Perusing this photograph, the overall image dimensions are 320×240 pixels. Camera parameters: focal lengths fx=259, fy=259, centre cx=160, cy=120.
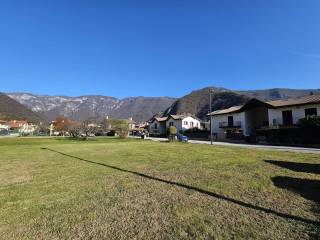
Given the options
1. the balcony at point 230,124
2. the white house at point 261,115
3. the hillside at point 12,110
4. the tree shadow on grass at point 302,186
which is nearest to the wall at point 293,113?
the white house at point 261,115

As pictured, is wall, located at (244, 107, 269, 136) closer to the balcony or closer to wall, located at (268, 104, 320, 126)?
the balcony

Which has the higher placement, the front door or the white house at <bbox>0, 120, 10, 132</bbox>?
the white house at <bbox>0, 120, 10, 132</bbox>

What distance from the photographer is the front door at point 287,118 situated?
3894 cm

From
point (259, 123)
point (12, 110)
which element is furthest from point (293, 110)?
point (12, 110)

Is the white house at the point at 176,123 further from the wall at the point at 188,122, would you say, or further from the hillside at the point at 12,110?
the hillside at the point at 12,110

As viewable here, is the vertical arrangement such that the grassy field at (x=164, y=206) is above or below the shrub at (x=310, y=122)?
below

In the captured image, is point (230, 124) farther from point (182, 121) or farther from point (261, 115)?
point (182, 121)

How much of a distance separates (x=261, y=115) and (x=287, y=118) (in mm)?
9895

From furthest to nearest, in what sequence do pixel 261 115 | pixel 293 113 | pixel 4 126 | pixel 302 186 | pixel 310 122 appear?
1. pixel 4 126
2. pixel 261 115
3. pixel 293 113
4. pixel 310 122
5. pixel 302 186

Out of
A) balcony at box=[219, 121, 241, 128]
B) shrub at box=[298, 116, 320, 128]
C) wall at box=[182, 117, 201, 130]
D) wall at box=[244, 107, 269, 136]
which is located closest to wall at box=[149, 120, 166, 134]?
wall at box=[182, 117, 201, 130]

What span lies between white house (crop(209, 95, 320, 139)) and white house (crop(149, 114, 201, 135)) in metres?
16.5

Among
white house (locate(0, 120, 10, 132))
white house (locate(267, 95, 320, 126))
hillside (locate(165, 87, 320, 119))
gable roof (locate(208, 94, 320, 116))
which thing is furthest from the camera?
white house (locate(0, 120, 10, 132))

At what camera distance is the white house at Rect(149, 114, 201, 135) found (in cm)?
7414

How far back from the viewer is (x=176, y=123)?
7594cm
